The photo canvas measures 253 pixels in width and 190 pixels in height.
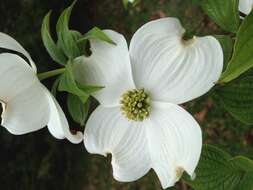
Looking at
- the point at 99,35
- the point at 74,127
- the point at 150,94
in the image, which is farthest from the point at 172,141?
the point at 74,127

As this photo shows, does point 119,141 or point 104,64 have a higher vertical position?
point 104,64

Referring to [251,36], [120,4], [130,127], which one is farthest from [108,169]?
[251,36]

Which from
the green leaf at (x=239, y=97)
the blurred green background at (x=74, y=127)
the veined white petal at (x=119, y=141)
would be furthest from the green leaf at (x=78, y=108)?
the blurred green background at (x=74, y=127)

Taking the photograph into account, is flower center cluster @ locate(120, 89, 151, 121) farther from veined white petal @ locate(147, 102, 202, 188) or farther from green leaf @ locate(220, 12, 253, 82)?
green leaf @ locate(220, 12, 253, 82)

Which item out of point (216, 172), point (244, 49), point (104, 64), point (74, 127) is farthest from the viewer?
point (74, 127)

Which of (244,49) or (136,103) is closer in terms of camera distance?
(244,49)

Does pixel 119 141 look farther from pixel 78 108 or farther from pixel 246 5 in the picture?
pixel 246 5
